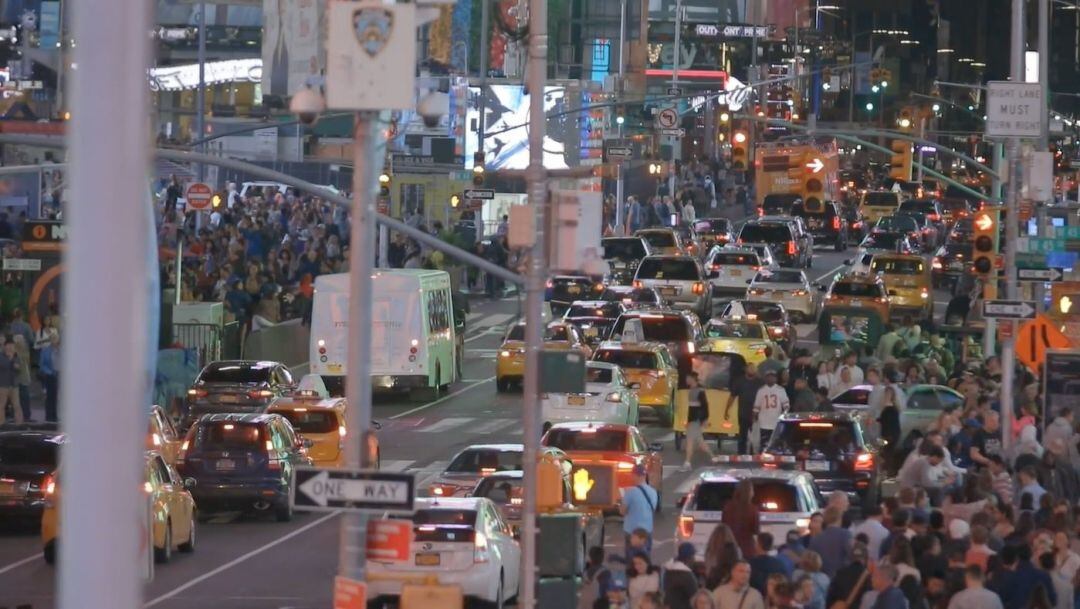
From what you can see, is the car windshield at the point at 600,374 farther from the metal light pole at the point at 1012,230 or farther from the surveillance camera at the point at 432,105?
the surveillance camera at the point at 432,105

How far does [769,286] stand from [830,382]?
19351 mm

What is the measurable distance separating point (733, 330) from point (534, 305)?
84.5ft

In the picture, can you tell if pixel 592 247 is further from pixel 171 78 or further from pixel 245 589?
pixel 171 78

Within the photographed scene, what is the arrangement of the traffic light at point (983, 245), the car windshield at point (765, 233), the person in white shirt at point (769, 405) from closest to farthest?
1. the person in white shirt at point (769, 405)
2. the traffic light at point (983, 245)
3. the car windshield at point (765, 233)

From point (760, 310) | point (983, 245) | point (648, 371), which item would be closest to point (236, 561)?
point (983, 245)

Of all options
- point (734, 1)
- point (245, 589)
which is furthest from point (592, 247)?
point (734, 1)

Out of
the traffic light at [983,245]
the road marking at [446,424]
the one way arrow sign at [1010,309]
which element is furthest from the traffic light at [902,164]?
the one way arrow sign at [1010,309]

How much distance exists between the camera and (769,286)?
52.1m

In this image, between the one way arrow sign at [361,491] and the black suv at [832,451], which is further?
the black suv at [832,451]

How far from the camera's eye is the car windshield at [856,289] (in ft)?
161

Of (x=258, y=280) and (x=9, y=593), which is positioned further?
(x=258, y=280)

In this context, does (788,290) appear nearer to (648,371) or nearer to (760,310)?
(760,310)

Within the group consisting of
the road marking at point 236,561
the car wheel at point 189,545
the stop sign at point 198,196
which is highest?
the stop sign at point 198,196

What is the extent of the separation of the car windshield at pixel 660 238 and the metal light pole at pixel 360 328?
4955cm
